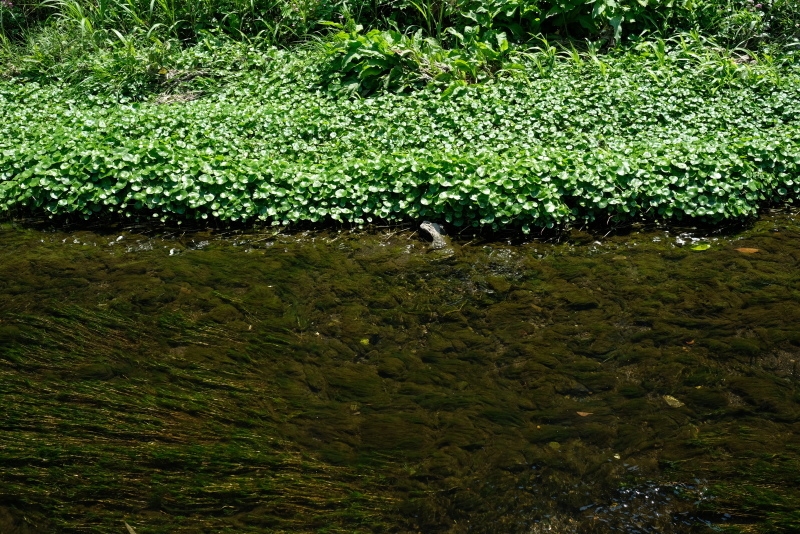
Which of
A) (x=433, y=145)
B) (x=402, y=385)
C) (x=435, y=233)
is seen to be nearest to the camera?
(x=402, y=385)

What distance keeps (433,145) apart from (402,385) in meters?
3.33

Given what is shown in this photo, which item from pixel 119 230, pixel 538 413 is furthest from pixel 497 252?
pixel 119 230

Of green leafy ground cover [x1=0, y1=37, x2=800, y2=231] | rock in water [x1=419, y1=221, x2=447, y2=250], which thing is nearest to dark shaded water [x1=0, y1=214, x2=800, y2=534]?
rock in water [x1=419, y1=221, x2=447, y2=250]

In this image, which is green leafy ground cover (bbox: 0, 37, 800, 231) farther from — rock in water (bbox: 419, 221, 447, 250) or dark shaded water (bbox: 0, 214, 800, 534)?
dark shaded water (bbox: 0, 214, 800, 534)

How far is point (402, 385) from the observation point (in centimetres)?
413

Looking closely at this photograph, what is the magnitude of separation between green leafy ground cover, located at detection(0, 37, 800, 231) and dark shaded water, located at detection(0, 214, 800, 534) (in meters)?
0.37

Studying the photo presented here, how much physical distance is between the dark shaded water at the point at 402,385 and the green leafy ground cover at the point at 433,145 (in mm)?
374

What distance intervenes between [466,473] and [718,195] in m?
3.84

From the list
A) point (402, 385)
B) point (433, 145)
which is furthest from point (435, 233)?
point (402, 385)

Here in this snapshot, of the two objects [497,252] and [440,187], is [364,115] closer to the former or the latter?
[440,187]

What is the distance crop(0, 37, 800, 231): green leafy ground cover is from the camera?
606cm

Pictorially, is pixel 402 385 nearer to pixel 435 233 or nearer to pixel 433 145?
pixel 435 233

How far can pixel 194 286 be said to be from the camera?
5.27 metres

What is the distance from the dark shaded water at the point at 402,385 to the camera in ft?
10.6
